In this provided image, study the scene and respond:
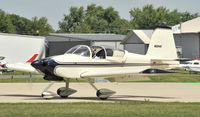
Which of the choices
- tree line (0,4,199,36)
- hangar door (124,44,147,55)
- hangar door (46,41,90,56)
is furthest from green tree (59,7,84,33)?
hangar door (46,41,90,56)

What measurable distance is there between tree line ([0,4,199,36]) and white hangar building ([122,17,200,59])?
172ft

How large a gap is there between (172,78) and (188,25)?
41.2 m

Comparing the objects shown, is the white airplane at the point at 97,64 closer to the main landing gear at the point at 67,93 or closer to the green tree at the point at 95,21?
the main landing gear at the point at 67,93

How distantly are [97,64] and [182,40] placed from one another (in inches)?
2392

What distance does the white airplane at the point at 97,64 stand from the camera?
2023cm

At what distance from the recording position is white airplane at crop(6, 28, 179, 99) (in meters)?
20.2

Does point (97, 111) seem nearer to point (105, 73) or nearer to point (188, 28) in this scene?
point (105, 73)

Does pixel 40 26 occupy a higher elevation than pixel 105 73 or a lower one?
higher

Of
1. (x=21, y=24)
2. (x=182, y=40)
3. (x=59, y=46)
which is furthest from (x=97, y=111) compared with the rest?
(x=21, y=24)

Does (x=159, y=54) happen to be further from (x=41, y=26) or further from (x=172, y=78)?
(x=41, y=26)

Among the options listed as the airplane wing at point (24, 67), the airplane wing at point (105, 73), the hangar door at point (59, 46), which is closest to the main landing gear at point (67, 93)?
the airplane wing at point (105, 73)

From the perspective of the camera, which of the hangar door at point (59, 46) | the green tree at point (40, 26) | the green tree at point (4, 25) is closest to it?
the hangar door at point (59, 46)

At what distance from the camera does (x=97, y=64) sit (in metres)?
21.1

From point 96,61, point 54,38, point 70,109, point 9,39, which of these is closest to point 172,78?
point 9,39
